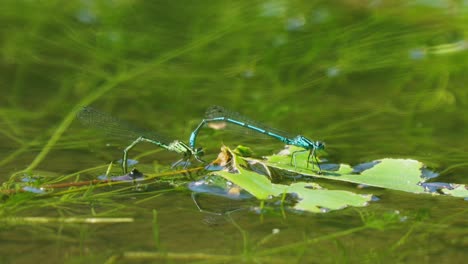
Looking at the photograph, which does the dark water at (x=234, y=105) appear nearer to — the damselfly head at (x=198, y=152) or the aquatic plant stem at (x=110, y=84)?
the aquatic plant stem at (x=110, y=84)

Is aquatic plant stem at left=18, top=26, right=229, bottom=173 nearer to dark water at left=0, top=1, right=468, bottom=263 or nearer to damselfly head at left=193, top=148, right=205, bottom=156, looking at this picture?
dark water at left=0, top=1, right=468, bottom=263

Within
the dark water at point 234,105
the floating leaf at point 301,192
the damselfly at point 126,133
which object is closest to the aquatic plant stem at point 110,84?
the dark water at point 234,105

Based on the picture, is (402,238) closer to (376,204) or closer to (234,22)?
(376,204)

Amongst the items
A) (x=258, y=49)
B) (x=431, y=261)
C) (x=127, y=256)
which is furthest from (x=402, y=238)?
(x=258, y=49)

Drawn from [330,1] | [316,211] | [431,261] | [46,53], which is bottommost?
[431,261]

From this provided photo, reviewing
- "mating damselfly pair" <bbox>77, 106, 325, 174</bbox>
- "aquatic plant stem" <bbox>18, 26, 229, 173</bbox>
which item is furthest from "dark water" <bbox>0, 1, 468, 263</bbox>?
"mating damselfly pair" <bbox>77, 106, 325, 174</bbox>

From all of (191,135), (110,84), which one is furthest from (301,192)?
(110,84)

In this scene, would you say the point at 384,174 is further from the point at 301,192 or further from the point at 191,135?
the point at 191,135
